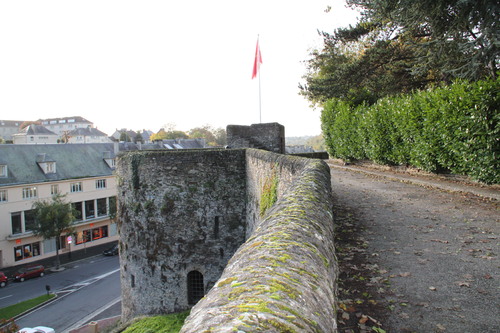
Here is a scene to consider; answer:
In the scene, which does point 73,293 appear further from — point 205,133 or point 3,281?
point 205,133

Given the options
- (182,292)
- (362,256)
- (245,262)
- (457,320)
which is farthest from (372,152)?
(245,262)

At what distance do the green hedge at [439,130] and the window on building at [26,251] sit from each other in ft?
91.6

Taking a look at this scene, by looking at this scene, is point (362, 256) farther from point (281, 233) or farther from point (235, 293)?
point (235, 293)

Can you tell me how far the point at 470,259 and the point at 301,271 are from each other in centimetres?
388

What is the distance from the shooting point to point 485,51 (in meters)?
11.2

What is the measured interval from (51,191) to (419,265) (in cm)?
3455

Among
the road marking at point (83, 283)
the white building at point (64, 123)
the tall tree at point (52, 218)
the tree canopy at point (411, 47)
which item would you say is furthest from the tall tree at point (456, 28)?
the white building at point (64, 123)

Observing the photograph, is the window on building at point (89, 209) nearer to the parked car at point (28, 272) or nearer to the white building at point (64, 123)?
the parked car at point (28, 272)

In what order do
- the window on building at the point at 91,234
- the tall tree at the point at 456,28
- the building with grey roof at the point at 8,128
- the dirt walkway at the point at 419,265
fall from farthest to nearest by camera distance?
the building with grey roof at the point at 8,128 → the window on building at the point at 91,234 → the tall tree at the point at 456,28 → the dirt walkway at the point at 419,265

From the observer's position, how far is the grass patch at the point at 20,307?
20.9m

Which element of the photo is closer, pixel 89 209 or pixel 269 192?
pixel 269 192

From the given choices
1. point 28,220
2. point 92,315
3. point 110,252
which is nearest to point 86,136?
point 28,220

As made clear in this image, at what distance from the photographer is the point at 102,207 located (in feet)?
120

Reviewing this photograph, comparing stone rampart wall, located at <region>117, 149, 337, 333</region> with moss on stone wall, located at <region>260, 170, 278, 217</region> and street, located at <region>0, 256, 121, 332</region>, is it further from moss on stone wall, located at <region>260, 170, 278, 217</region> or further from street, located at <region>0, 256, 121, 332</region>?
street, located at <region>0, 256, 121, 332</region>
